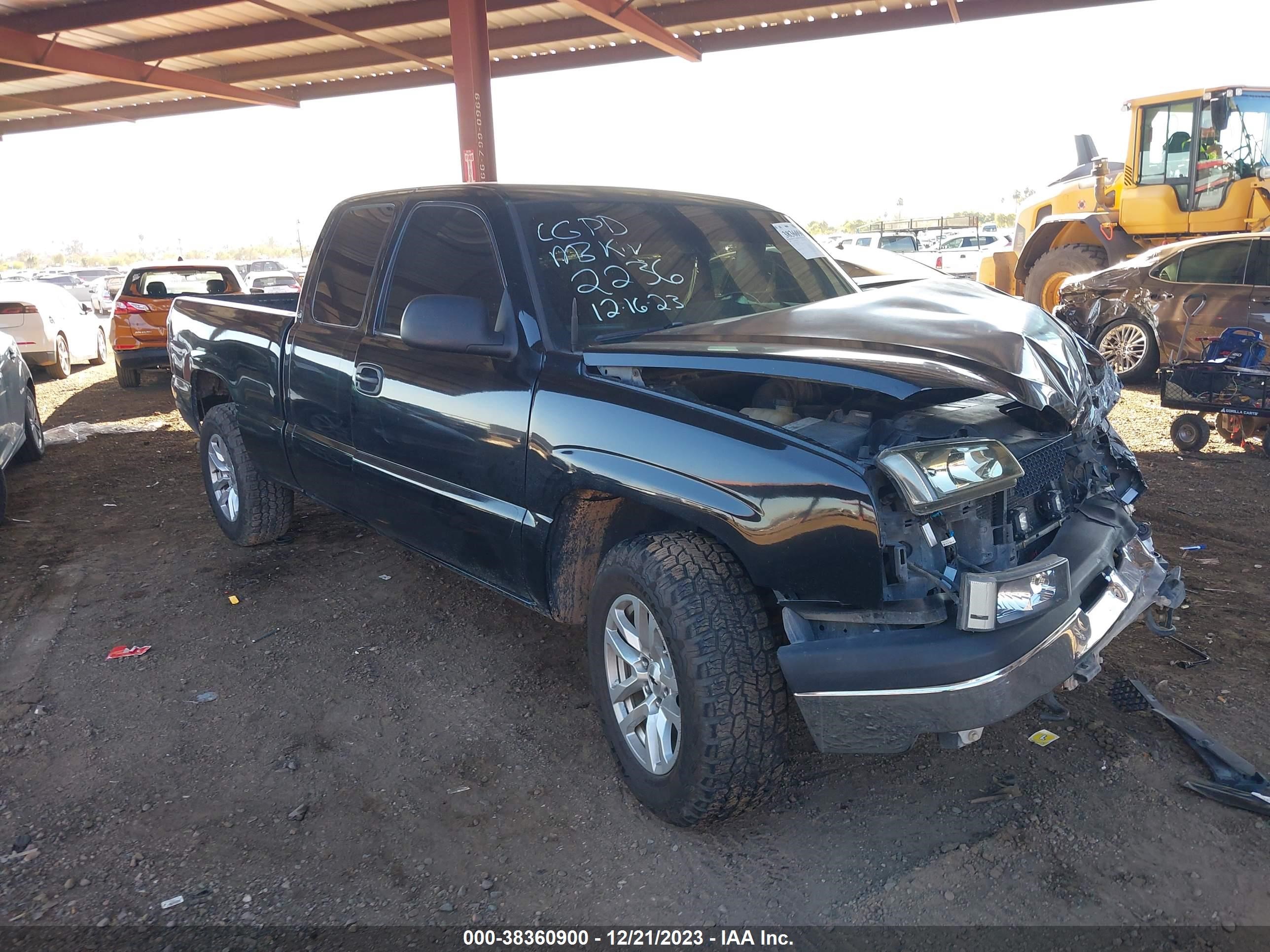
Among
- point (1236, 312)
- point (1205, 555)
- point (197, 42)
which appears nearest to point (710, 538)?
point (1205, 555)

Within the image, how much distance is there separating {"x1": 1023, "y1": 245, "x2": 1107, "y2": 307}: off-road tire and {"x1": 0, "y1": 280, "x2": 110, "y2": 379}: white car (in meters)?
13.7

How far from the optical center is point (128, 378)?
41.3ft

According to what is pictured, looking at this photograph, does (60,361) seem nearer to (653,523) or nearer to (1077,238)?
(653,523)

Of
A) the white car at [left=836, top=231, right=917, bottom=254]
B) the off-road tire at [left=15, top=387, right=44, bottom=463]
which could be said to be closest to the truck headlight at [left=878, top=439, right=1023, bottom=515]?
the off-road tire at [left=15, top=387, right=44, bottom=463]

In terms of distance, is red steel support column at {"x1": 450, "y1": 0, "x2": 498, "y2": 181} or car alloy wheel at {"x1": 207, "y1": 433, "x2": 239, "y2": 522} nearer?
car alloy wheel at {"x1": 207, "y1": 433, "x2": 239, "y2": 522}

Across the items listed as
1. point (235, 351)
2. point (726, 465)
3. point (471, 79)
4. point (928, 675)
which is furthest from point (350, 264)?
point (471, 79)

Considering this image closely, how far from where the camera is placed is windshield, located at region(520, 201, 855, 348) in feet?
11.6

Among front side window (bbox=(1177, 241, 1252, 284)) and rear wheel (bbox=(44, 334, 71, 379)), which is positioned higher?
front side window (bbox=(1177, 241, 1252, 284))

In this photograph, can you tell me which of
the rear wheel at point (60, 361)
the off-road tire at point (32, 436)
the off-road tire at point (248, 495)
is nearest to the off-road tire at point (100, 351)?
the rear wheel at point (60, 361)

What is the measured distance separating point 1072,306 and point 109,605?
398 inches

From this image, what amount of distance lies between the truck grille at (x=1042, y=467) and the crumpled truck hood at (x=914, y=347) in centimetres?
10

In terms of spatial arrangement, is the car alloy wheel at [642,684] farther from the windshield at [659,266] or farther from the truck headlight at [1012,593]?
the windshield at [659,266]

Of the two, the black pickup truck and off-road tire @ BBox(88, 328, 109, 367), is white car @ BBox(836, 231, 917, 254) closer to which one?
off-road tire @ BBox(88, 328, 109, 367)

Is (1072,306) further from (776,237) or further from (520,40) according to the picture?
(520,40)
